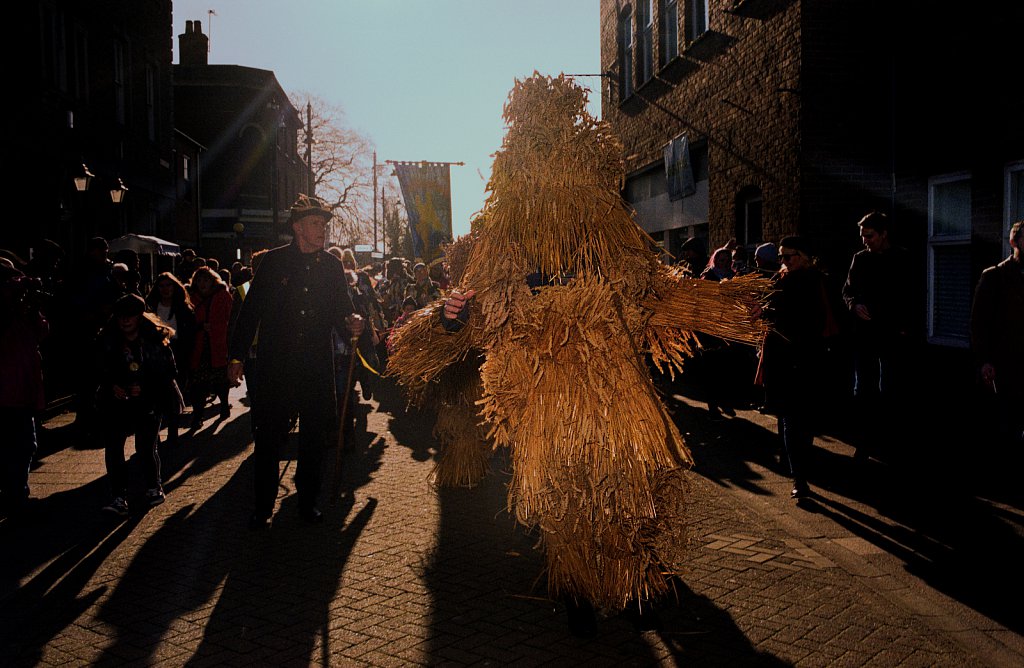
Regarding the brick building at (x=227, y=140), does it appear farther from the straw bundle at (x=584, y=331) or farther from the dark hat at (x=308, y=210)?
the straw bundle at (x=584, y=331)

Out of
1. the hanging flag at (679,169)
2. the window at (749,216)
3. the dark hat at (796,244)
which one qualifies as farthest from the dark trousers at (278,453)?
the hanging flag at (679,169)

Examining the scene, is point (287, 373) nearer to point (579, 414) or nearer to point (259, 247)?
point (579, 414)

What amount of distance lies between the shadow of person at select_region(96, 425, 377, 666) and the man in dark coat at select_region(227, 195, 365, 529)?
0.29 meters

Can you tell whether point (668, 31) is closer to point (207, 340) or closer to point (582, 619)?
point (207, 340)

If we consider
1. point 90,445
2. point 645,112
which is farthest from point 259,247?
point 90,445

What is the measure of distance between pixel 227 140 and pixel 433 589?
48423 millimetres

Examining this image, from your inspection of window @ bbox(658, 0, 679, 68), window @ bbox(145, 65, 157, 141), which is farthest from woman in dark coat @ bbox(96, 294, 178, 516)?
window @ bbox(145, 65, 157, 141)

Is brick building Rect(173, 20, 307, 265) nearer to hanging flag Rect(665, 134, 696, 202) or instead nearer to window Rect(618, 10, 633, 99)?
window Rect(618, 10, 633, 99)

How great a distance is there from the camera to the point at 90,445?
909cm

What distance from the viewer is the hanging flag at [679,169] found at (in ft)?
54.5

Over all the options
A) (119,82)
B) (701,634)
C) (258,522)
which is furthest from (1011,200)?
(119,82)

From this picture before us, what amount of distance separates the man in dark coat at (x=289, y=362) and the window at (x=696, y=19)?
1144 cm

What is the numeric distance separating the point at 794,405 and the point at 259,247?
47.2m

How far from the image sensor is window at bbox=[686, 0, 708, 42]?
15.8 metres
